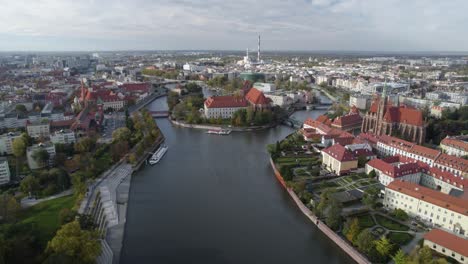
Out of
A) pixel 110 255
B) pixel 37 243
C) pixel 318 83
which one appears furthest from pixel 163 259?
pixel 318 83

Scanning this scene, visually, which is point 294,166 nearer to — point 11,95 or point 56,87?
point 11,95

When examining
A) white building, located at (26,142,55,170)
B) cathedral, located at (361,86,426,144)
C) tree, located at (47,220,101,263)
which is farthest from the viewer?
cathedral, located at (361,86,426,144)

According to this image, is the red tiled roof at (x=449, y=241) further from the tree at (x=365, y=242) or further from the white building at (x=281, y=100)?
the white building at (x=281, y=100)

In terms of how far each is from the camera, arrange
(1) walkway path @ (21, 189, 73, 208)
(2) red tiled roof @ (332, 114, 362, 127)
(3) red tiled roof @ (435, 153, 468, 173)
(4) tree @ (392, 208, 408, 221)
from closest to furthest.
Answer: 1. (4) tree @ (392, 208, 408, 221)
2. (1) walkway path @ (21, 189, 73, 208)
3. (3) red tiled roof @ (435, 153, 468, 173)
4. (2) red tiled roof @ (332, 114, 362, 127)

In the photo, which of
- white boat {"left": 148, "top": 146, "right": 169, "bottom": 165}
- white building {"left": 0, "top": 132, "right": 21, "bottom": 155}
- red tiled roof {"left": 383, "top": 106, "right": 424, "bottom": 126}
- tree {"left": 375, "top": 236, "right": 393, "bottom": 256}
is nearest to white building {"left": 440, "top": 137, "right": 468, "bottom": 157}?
red tiled roof {"left": 383, "top": 106, "right": 424, "bottom": 126}

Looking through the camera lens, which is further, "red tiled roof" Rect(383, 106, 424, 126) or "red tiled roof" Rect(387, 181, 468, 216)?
"red tiled roof" Rect(383, 106, 424, 126)

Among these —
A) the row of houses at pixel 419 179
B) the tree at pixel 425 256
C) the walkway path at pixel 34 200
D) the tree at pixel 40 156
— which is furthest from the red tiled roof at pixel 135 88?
the tree at pixel 425 256

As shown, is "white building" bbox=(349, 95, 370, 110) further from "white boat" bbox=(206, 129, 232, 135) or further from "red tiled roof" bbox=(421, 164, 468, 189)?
"red tiled roof" bbox=(421, 164, 468, 189)

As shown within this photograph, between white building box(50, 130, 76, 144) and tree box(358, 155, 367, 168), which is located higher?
white building box(50, 130, 76, 144)
